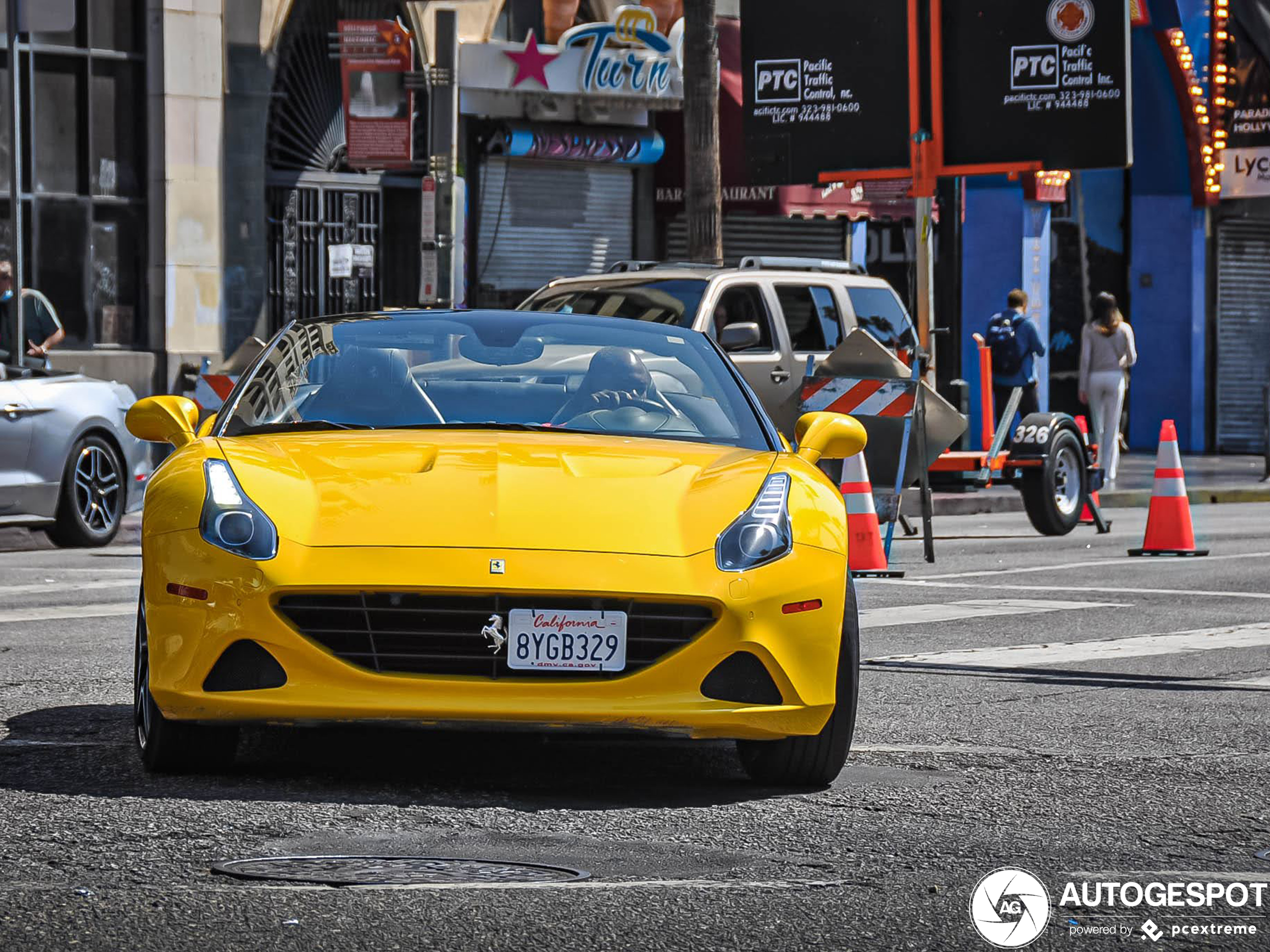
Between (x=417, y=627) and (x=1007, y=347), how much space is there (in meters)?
15.6

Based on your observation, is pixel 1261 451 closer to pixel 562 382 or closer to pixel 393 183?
pixel 393 183

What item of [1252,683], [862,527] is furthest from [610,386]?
[862,527]

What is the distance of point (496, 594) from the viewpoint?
548 cm

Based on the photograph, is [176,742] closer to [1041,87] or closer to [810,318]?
[810,318]

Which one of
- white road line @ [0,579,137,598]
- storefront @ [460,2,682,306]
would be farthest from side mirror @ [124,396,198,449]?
storefront @ [460,2,682,306]

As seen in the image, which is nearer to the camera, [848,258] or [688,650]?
[688,650]

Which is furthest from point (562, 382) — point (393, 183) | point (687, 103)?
point (393, 183)

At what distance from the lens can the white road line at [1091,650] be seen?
29.0 ft

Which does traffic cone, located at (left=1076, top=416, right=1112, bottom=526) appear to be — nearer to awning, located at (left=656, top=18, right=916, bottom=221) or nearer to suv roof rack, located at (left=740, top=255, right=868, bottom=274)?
suv roof rack, located at (left=740, top=255, right=868, bottom=274)

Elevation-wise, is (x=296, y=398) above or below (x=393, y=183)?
below

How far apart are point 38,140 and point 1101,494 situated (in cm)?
1098

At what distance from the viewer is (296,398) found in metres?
6.69

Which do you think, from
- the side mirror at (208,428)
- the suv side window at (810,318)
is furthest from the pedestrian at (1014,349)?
the side mirror at (208,428)

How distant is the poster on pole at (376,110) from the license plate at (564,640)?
57.1 feet
